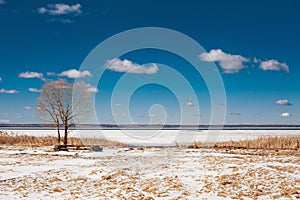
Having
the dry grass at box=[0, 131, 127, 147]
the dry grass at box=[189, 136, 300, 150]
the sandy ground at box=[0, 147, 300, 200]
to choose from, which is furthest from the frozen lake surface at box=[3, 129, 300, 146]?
the sandy ground at box=[0, 147, 300, 200]

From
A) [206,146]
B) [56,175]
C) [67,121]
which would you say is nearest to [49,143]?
[67,121]

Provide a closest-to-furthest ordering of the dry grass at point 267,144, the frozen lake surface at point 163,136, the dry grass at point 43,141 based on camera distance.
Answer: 1. the dry grass at point 267,144
2. the dry grass at point 43,141
3. the frozen lake surface at point 163,136

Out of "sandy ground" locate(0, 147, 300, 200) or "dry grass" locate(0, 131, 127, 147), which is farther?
"dry grass" locate(0, 131, 127, 147)

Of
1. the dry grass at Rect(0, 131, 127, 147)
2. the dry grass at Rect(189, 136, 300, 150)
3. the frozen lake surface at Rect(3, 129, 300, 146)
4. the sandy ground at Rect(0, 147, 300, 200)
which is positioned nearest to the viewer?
the sandy ground at Rect(0, 147, 300, 200)

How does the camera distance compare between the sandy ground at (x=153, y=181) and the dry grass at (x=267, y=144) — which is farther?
the dry grass at (x=267, y=144)

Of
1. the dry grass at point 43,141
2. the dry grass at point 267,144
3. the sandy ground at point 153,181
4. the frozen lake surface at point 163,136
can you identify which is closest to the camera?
the sandy ground at point 153,181

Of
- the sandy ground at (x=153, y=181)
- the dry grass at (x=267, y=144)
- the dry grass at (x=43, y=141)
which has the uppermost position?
the dry grass at (x=43, y=141)

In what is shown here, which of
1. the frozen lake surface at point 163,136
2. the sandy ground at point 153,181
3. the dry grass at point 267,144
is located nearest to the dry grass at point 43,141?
the frozen lake surface at point 163,136

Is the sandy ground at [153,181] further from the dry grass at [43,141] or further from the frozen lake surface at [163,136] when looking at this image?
the frozen lake surface at [163,136]

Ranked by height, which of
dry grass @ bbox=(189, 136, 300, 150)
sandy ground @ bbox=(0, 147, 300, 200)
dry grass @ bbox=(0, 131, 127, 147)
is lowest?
sandy ground @ bbox=(0, 147, 300, 200)

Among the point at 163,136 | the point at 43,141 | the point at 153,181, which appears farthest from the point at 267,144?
the point at 163,136

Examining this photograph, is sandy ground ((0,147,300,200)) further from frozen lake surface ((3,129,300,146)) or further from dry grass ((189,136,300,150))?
frozen lake surface ((3,129,300,146))

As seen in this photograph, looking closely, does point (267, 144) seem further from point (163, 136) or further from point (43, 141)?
point (163, 136)

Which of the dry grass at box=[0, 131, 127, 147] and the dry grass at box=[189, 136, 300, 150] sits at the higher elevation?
the dry grass at box=[0, 131, 127, 147]
